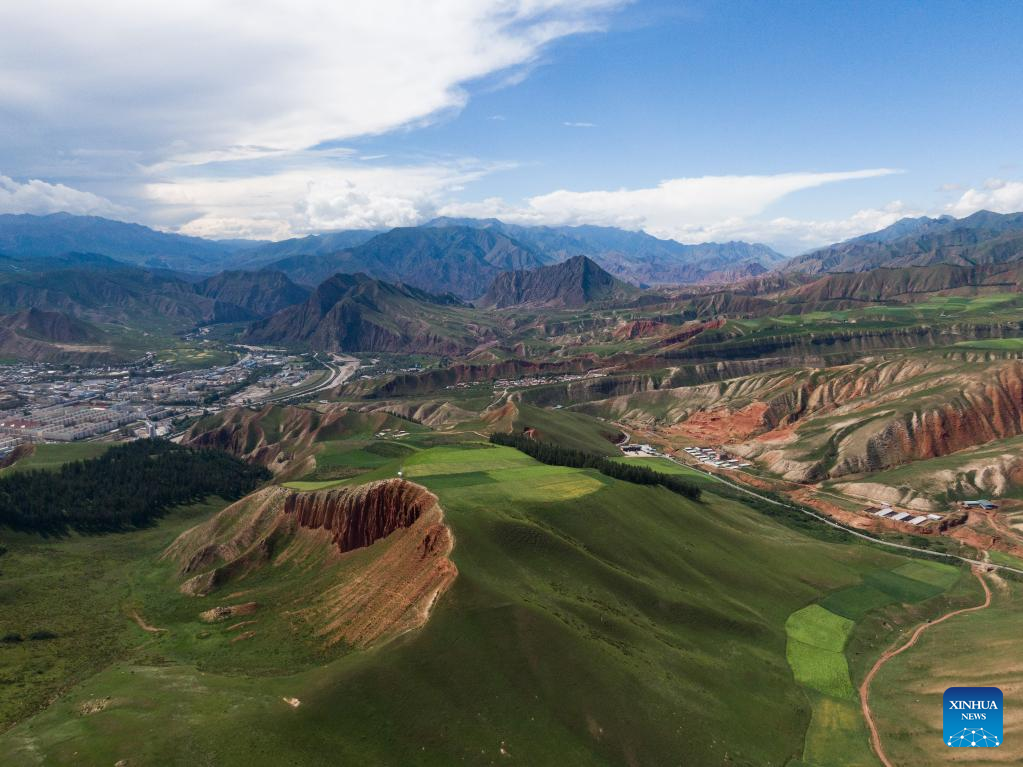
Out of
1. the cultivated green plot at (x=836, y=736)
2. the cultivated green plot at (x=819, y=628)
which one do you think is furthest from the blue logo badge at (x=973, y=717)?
the cultivated green plot at (x=819, y=628)

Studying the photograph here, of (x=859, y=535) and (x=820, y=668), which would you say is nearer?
(x=820, y=668)

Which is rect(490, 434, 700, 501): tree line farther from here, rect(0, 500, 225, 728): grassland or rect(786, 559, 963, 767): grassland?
rect(0, 500, 225, 728): grassland

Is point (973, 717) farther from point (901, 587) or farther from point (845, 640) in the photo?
point (901, 587)

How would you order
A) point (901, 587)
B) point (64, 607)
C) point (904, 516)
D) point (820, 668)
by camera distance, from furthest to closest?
point (904, 516), point (901, 587), point (64, 607), point (820, 668)

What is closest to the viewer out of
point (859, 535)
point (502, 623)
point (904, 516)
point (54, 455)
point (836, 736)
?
point (502, 623)

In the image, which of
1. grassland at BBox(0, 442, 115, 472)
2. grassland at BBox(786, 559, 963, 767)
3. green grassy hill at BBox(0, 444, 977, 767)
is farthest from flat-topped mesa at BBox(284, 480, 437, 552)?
grassland at BBox(0, 442, 115, 472)

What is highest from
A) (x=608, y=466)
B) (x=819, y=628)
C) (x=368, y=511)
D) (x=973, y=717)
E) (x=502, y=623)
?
(x=368, y=511)

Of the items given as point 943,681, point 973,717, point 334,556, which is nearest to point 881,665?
point 943,681
